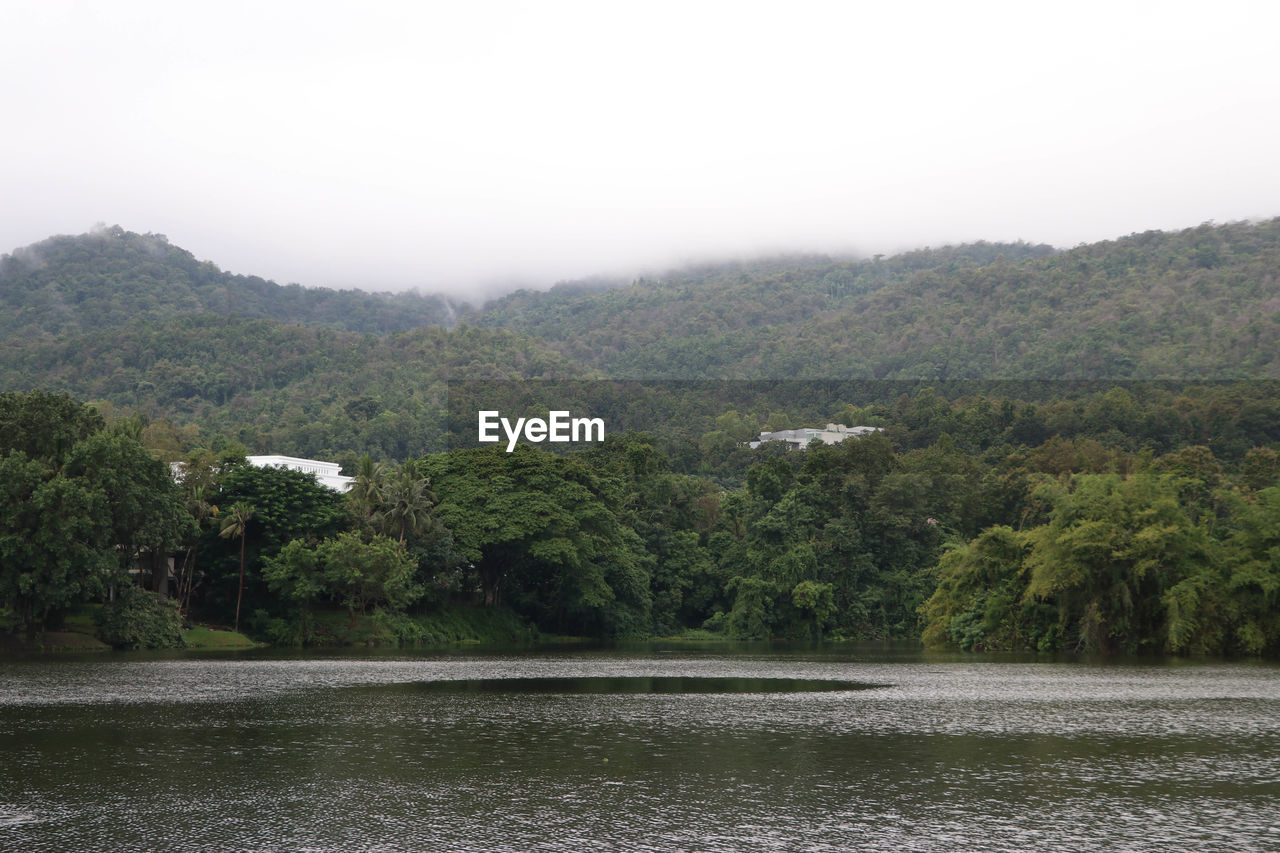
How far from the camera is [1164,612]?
5838cm

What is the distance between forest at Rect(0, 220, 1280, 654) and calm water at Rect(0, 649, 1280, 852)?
19925mm

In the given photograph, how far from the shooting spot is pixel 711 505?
114 metres

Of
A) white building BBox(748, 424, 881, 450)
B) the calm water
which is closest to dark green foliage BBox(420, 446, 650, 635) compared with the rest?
the calm water

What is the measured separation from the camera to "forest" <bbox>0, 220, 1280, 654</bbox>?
59.4 m

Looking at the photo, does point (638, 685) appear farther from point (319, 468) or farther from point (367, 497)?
point (319, 468)

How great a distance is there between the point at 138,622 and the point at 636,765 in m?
50.8

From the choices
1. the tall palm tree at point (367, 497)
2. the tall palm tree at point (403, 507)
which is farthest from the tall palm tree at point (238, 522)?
the tall palm tree at point (403, 507)

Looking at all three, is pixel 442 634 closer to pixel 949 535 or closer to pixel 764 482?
pixel 764 482

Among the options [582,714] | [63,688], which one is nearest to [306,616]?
[63,688]

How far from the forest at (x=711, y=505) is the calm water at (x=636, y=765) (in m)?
19.9

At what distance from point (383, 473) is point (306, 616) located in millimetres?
13149

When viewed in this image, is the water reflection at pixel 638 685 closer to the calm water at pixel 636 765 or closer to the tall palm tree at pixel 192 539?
the calm water at pixel 636 765

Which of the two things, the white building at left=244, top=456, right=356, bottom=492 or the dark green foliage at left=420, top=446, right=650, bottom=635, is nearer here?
the dark green foliage at left=420, top=446, right=650, bottom=635

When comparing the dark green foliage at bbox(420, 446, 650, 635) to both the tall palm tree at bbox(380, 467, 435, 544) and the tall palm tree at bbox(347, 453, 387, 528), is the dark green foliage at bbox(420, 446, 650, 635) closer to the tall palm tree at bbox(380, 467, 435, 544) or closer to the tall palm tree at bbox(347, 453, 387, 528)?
the tall palm tree at bbox(380, 467, 435, 544)
